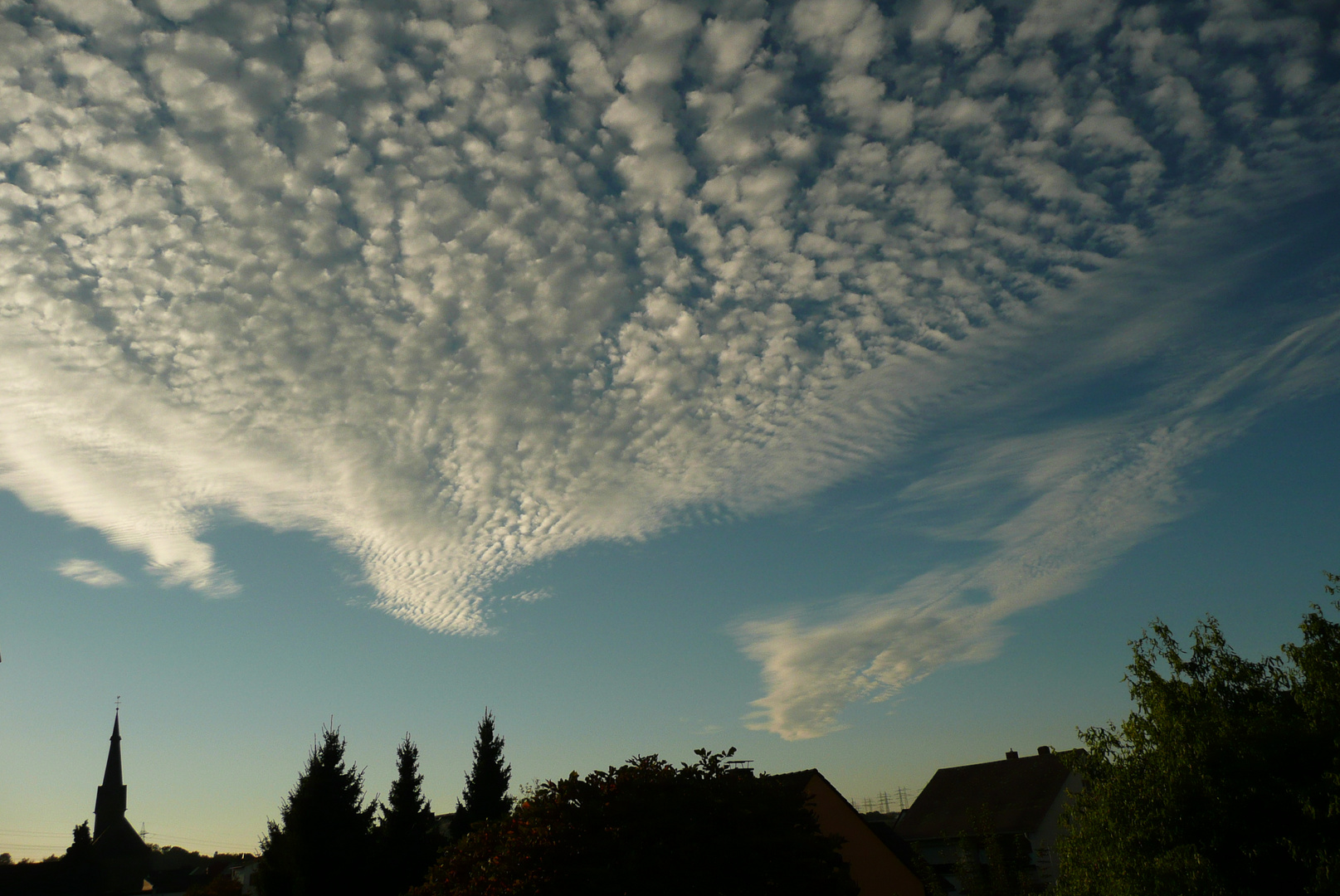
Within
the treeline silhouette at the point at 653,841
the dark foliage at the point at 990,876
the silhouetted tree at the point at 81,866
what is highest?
the silhouetted tree at the point at 81,866

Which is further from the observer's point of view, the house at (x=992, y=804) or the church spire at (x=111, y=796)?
the church spire at (x=111, y=796)

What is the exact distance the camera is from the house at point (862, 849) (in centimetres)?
3341

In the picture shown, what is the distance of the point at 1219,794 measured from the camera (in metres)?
16.3

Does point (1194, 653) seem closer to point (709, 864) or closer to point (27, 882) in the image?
point (709, 864)

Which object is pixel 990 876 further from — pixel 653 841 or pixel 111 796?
pixel 111 796

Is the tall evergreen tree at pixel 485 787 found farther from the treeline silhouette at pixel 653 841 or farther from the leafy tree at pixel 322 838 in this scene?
the treeline silhouette at pixel 653 841

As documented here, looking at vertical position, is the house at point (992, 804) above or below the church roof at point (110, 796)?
below

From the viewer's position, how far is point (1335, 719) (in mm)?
16672

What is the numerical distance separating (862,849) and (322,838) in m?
22.3

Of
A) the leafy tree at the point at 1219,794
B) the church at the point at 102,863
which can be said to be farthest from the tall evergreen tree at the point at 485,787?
the church at the point at 102,863

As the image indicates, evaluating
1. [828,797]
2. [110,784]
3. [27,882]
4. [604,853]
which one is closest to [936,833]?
[828,797]

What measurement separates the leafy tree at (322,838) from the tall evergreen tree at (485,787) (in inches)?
306

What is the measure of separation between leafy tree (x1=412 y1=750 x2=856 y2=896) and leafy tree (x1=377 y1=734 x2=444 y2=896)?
18984 mm

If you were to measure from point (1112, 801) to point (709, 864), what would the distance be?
30.9 ft
